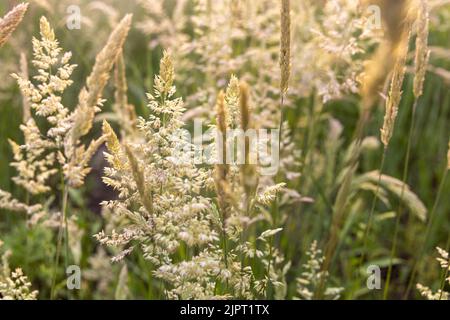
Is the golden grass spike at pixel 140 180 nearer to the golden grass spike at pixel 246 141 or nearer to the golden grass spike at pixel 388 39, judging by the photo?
the golden grass spike at pixel 246 141

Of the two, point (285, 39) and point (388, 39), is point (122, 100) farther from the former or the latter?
point (388, 39)

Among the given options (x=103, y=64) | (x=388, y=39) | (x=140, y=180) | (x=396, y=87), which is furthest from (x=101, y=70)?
(x=396, y=87)

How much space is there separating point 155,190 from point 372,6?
1.14m

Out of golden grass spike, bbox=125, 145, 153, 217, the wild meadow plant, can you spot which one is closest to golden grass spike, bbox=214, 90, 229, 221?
the wild meadow plant

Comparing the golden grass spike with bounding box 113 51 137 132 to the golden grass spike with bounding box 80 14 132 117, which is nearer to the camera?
the golden grass spike with bounding box 80 14 132 117

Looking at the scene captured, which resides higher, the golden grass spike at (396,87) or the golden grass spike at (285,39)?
the golden grass spike at (285,39)

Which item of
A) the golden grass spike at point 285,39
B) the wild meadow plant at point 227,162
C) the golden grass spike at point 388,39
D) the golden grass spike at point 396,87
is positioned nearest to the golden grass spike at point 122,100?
the wild meadow plant at point 227,162

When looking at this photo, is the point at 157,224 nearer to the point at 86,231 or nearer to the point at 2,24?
the point at 2,24

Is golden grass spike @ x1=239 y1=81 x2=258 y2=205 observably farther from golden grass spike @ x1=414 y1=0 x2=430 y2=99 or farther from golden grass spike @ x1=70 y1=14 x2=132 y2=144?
golden grass spike @ x1=414 y1=0 x2=430 y2=99

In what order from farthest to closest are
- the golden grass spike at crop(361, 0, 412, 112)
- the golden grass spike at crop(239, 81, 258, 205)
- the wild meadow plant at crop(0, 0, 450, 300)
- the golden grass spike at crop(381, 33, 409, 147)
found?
the golden grass spike at crop(381, 33, 409, 147) → the wild meadow plant at crop(0, 0, 450, 300) → the golden grass spike at crop(361, 0, 412, 112) → the golden grass spike at crop(239, 81, 258, 205)

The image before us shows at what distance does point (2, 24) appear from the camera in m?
1.42

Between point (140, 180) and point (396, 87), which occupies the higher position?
point (396, 87)

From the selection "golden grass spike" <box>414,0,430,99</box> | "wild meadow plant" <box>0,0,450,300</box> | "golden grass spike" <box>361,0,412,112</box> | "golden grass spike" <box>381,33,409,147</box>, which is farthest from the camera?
"golden grass spike" <box>414,0,430,99</box>
